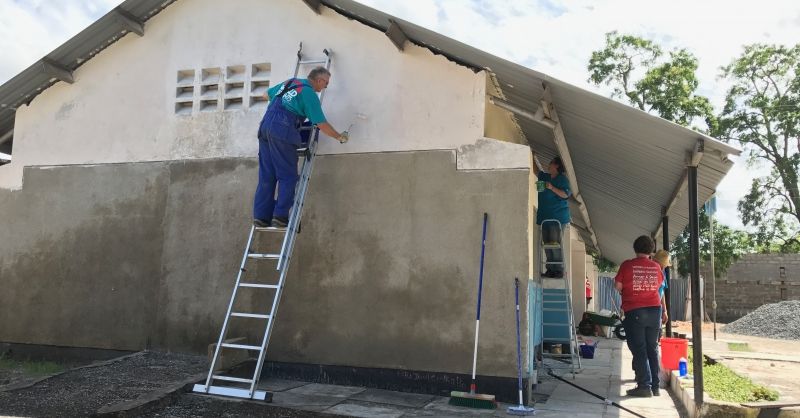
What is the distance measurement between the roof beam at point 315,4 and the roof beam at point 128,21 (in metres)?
2.35

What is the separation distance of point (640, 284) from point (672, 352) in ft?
4.24

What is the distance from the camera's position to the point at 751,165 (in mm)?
29469

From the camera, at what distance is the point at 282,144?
5805 mm

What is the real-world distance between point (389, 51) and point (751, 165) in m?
29.2

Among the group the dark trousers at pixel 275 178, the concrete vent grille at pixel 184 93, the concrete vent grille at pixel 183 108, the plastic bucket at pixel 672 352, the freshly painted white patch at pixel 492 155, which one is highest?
the concrete vent grille at pixel 184 93

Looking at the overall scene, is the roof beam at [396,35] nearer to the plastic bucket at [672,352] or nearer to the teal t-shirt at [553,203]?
the teal t-shirt at [553,203]

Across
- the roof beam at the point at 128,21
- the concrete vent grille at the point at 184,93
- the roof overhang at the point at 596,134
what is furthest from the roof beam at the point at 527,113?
the roof beam at the point at 128,21

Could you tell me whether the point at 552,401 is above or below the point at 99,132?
below

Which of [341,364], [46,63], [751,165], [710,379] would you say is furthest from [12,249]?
[751,165]

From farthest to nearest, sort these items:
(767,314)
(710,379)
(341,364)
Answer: (767,314) → (710,379) → (341,364)

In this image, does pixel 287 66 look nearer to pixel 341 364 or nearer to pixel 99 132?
pixel 99 132

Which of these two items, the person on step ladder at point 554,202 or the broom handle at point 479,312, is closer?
the broom handle at point 479,312

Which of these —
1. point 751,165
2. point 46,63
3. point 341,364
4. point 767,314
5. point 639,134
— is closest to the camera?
point 639,134

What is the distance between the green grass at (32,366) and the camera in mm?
6617
